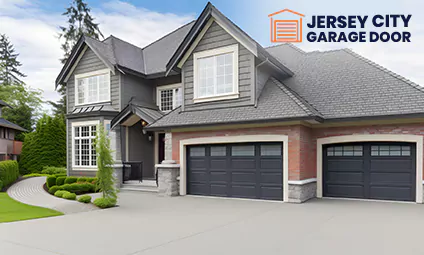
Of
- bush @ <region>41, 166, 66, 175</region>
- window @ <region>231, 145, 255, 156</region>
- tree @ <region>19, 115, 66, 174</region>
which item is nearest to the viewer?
window @ <region>231, 145, 255, 156</region>

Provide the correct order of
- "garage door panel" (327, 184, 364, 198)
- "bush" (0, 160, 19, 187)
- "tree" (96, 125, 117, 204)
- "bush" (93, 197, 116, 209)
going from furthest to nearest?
"bush" (0, 160, 19, 187), "garage door panel" (327, 184, 364, 198), "tree" (96, 125, 117, 204), "bush" (93, 197, 116, 209)

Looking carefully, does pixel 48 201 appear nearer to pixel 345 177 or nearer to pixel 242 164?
pixel 242 164

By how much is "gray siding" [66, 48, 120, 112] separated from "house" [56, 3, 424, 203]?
163 centimetres

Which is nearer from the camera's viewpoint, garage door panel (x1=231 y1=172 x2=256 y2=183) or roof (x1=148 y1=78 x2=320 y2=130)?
roof (x1=148 y1=78 x2=320 y2=130)

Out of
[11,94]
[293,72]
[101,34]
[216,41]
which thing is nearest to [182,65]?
[216,41]

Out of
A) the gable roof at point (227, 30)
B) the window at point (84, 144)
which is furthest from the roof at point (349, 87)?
the window at point (84, 144)

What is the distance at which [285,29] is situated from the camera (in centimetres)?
1534

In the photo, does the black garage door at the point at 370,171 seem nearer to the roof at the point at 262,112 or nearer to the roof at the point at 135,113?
the roof at the point at 262,112

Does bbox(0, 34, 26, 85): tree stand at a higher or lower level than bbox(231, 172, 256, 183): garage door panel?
higher

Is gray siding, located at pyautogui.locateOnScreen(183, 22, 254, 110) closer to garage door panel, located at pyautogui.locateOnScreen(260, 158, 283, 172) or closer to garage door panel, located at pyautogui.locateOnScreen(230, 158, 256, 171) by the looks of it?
garage door panel, located at pyautogui.locateOnScreen(230, 158, 256, 171)

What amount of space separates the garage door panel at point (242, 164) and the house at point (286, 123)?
36 millimetres

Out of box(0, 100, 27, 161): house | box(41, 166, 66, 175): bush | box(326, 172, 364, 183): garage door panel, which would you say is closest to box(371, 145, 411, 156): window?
box(326, 172, 364, 183): garage door panel

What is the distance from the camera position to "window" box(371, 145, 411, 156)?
10359 millimetres

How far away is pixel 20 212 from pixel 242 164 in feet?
23.4
